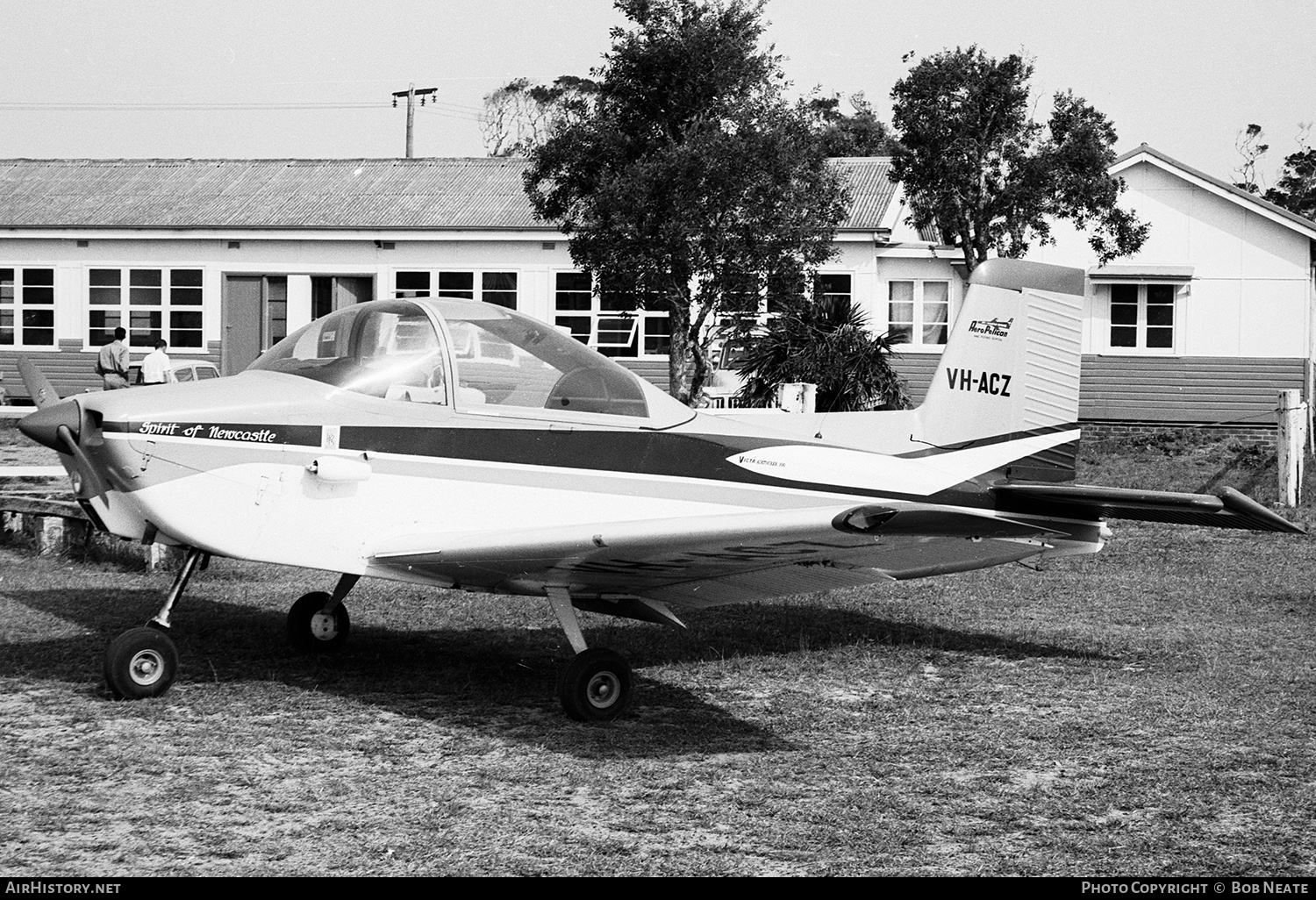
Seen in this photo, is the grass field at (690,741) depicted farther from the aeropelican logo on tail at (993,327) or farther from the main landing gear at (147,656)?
the aeropelican logo on tail at (993,327)

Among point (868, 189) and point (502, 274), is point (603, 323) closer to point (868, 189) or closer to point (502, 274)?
point (502, 274)

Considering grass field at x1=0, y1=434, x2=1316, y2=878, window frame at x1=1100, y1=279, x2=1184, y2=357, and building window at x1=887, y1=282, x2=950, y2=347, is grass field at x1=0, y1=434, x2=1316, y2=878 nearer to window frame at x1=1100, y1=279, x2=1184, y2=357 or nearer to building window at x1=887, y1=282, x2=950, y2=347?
building window at x1=887, y1=282, x2=950, y2=347

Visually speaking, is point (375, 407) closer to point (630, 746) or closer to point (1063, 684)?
point (630, 746)

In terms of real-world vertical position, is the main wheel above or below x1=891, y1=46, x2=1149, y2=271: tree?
below

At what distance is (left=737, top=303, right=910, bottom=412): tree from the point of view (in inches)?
730

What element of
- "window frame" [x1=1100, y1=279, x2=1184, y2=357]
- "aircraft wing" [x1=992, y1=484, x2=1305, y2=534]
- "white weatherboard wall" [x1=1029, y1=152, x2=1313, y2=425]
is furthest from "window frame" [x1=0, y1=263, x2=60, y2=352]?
"aircraft wing" [x1=992, y1=484, x2=1305, y2=534]

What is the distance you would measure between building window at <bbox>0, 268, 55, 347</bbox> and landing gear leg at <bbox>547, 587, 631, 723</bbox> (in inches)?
901

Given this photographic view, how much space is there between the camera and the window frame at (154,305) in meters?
25.1

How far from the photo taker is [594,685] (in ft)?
19.4

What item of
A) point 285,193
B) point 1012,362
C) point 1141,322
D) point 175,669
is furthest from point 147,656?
point 285,193

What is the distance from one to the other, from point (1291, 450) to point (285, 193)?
19811 millimetres

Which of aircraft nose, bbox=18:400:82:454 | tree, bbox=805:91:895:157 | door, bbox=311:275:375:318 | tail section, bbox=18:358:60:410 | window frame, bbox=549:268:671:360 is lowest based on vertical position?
aircraft nose, bbox=18:400:82:454

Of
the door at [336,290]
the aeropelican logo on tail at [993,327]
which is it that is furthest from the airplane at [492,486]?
the door at [336,290]
